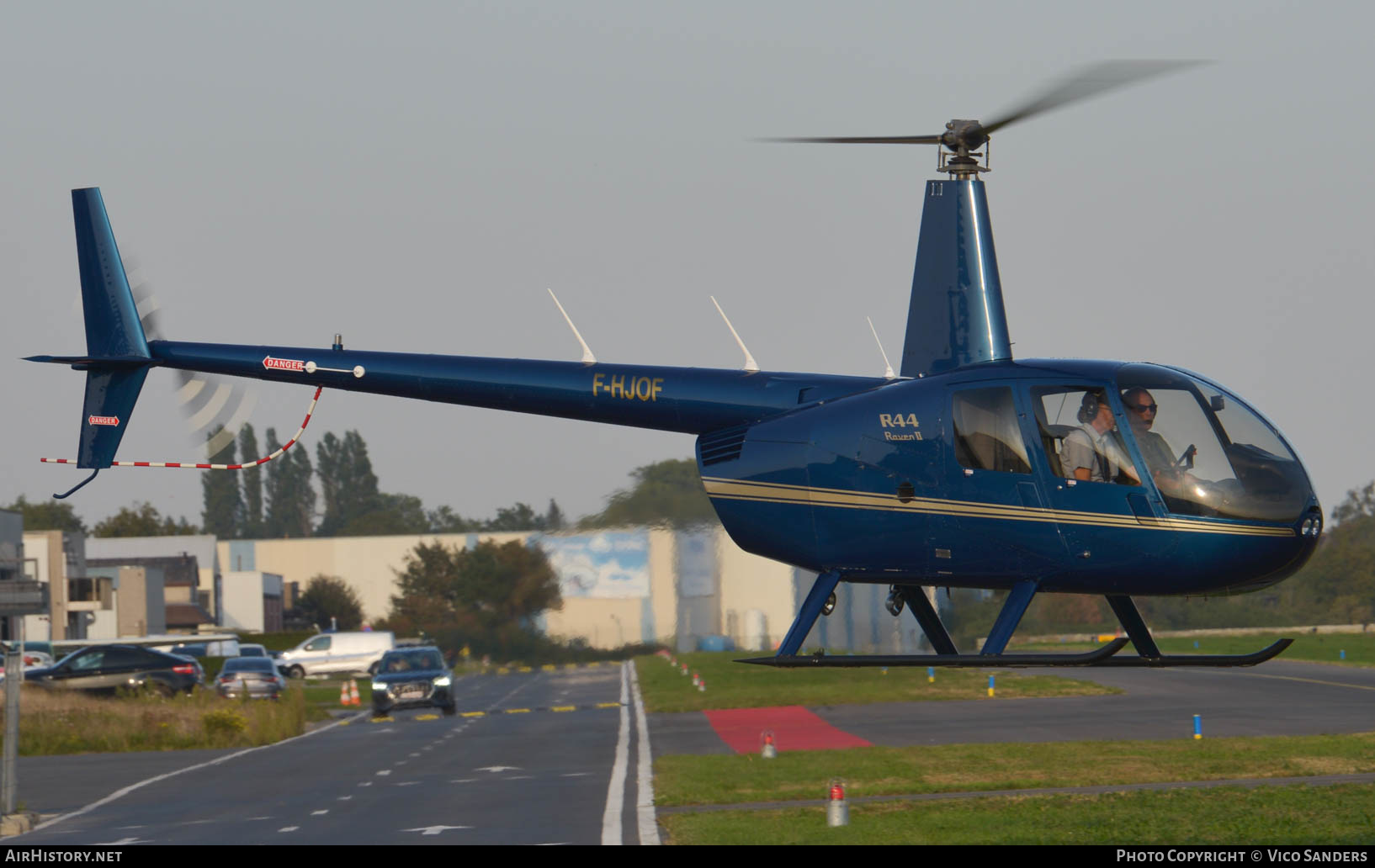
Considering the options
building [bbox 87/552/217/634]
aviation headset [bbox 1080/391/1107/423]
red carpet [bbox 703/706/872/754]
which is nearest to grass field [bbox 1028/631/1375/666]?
red carpet [bbox 703/706/872/754]

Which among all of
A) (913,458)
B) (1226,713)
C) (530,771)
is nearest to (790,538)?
(913,458)

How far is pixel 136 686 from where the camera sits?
48781 millimetres

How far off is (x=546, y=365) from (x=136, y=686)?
137 ft

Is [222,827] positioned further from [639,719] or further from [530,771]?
[639,719]

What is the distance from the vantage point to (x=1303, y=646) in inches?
3359

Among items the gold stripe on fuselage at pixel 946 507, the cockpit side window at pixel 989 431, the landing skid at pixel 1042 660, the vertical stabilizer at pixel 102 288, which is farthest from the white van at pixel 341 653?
the landing skid at pixel 1042 660

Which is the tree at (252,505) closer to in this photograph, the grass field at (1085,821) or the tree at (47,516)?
the tree at (47,516)

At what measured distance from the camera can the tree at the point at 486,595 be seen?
34875mm

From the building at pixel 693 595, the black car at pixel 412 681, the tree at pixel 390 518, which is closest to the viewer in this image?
the building at pixel 693 595

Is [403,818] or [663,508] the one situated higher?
[663,508]

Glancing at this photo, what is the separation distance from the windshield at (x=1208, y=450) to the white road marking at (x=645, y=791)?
14995 mm

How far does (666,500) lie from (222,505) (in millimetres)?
149547

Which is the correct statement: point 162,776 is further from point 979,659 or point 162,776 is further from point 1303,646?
point 1303,646

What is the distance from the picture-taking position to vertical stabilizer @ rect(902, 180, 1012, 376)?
9906mm
